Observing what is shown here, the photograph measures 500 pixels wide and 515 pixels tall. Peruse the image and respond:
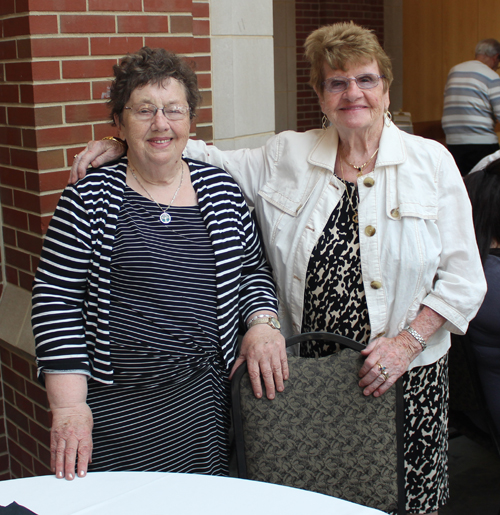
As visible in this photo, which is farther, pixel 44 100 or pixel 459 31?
pixel 459 31

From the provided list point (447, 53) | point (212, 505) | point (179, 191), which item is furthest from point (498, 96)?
point (212, 505)

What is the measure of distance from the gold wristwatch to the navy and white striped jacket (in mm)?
61

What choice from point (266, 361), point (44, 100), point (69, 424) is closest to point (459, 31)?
point (44, 100)

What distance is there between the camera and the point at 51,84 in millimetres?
2414

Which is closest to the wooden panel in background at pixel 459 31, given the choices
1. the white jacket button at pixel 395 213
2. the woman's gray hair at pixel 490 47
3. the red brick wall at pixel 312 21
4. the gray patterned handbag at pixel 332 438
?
the red brick wall at pixel 312 21

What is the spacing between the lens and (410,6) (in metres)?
8.27

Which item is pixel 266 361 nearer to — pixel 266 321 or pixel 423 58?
pixel 266 321

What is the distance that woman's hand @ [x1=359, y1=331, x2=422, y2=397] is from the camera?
6.16 ft

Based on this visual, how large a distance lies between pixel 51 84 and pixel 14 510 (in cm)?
157

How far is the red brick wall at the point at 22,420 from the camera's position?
2787 millimetres

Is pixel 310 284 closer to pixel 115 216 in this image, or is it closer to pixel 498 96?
pixel 115 216

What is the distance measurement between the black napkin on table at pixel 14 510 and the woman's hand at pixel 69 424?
0.62ft

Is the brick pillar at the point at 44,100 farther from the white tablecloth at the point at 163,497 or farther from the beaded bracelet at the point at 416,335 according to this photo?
the beaded bracelet at the point at 416,335

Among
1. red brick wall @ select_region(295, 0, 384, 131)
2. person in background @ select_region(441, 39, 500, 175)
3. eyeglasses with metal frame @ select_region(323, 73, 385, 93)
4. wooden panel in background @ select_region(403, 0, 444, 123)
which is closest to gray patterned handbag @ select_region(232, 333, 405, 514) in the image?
eyeglasses with metal frame @ select_region(323, 73, 385, 93)
